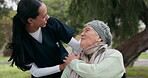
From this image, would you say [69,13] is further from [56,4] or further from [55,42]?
[56,4]

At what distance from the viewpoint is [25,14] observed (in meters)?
1.61

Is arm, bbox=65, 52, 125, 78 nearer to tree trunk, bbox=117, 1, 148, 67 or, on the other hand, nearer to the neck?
the neck

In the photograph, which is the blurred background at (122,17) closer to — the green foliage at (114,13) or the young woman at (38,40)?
the green foliage at (114,13)

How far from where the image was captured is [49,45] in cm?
175

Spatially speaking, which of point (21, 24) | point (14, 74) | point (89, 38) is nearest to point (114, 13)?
point (14, 74)

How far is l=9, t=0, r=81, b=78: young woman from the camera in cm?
162

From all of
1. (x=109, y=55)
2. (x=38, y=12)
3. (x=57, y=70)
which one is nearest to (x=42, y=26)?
(x=38, y=12)

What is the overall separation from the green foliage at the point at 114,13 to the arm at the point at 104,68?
16.8 ft

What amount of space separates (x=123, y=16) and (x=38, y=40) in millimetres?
6169

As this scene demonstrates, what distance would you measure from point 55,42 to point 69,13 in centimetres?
642

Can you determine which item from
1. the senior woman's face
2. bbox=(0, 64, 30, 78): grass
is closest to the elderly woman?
the senior woman's face

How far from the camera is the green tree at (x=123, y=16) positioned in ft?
22.2

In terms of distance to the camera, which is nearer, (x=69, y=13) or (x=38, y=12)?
(x=38, y=12)

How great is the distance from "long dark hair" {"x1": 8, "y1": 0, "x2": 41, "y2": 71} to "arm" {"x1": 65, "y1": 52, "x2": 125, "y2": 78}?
0.38 m
